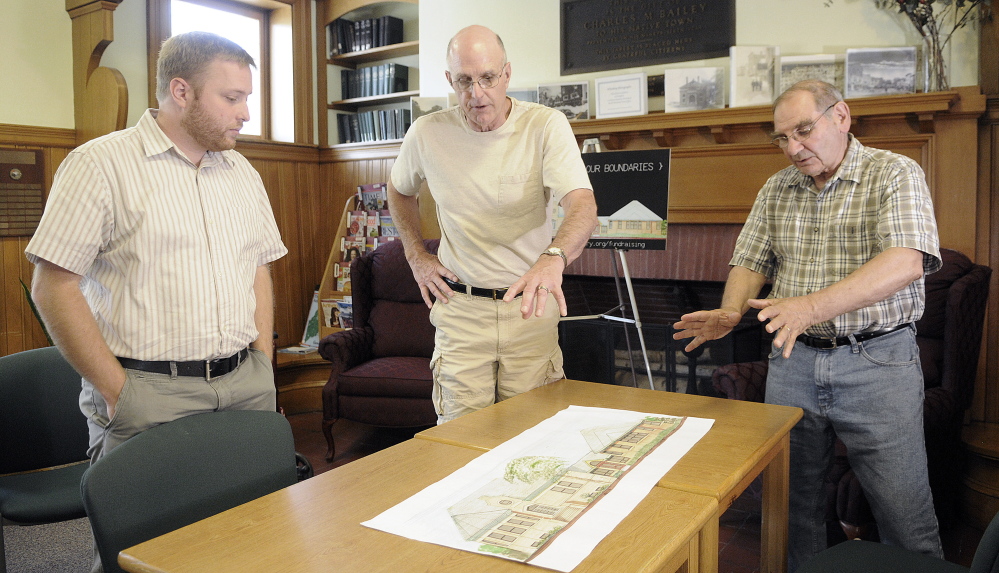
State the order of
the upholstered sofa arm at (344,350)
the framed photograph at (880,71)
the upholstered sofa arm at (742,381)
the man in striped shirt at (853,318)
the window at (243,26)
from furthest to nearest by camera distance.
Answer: the window at (243,26) < the upholstered sofa arm at (344,350) < the framed photograph at (880,71) < the upholstered sofa arm at (742,381) < the man in striped shirt at (853,318)

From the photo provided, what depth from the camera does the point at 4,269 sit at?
12.9 ft

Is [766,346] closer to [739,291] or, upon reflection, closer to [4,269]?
[739,291]

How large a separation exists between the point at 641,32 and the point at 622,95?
356 mm

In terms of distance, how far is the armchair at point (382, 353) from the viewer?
147 inches

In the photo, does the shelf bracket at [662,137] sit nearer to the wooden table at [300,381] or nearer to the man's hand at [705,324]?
the man's hand at [705,324]

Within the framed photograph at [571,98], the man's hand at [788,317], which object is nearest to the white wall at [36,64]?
the framed photograph at [571,98]

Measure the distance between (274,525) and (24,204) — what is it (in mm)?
3733

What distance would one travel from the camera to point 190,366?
172 centimetres

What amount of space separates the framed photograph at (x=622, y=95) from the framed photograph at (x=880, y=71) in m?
0.98

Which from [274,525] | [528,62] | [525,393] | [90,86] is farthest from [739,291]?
[90,86]

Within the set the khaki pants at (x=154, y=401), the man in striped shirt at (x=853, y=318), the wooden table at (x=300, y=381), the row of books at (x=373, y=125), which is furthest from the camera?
the row of books at (x=373, y=125)

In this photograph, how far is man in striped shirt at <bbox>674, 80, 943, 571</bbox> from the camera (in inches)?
71.6

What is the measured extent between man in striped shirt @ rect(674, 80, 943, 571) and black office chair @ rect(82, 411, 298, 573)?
1049 mm

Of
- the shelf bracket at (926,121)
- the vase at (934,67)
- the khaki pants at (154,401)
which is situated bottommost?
the khaki pants at (154,401)
